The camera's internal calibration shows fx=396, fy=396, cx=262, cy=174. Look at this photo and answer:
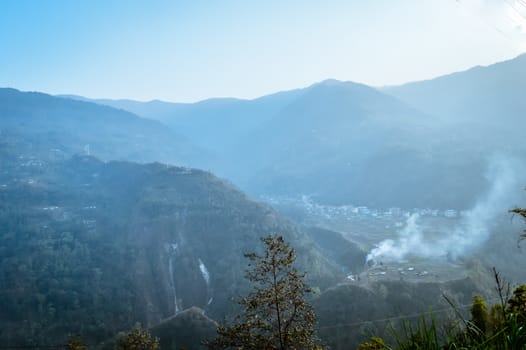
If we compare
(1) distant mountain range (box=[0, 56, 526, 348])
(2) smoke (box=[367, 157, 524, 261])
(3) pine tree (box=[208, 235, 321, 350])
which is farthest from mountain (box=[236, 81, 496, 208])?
(3) pine tree (box=[208, 235, 321, 350])

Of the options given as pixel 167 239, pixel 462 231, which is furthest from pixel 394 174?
pixel 167 239

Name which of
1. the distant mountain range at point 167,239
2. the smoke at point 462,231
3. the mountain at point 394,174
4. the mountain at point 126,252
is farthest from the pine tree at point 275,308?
the mountain at point 394,174

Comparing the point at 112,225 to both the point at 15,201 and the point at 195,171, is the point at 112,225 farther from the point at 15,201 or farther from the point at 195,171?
the point at 15,201

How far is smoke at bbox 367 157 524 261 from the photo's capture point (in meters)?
81.1

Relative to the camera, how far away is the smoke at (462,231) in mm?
81062

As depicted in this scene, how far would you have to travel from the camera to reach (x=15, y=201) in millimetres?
109688

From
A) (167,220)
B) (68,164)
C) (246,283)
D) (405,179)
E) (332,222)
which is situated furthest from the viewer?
(68,164)

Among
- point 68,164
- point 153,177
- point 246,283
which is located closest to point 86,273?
point 246,283

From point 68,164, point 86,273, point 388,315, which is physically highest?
point 68,164

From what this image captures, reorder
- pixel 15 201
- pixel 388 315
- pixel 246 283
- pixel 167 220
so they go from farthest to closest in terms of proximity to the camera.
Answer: pixel 15 201 < pixel 167 220 < pixel 246 283 < pixel 388 315

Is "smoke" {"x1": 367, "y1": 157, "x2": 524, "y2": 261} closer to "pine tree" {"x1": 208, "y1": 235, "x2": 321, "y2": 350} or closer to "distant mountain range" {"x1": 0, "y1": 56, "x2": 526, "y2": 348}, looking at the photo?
"distant mountain range" {"x1": 0, "y1": 56, "x2": 526, "y2": 348}

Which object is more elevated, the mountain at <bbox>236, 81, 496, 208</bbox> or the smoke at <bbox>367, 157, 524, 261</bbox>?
the mountain at <bbox>236, 81, 496, 208</bbox>

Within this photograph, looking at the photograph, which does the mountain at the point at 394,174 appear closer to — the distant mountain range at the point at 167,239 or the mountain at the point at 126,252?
the distant mountain range at the point at 167,239

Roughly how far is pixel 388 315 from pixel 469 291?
1553cm
